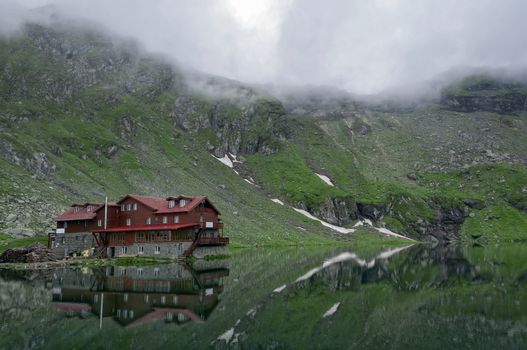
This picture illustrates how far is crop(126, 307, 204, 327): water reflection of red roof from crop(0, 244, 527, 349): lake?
0.24ft

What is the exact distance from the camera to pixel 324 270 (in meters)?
62.8

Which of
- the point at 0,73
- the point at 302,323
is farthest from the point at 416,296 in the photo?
the point at 0,73

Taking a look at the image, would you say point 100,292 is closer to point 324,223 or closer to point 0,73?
point 324,223

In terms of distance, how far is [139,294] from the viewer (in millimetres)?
41500

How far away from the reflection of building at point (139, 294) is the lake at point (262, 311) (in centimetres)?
9

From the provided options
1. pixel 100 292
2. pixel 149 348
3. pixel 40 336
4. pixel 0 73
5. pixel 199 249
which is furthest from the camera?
pixel 0 73

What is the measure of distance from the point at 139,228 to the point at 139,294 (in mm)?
46711

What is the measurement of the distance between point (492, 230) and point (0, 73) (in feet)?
623

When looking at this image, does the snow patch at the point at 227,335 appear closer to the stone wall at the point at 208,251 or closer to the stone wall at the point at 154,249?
the stone wall at the point at 154,249

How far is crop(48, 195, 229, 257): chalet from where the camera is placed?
85312mm

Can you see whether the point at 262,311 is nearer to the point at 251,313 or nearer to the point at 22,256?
the point at 251,313

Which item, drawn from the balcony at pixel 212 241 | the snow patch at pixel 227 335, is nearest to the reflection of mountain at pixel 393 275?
the snow patch at pixel 227 335

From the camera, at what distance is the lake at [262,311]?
2652 centimetres

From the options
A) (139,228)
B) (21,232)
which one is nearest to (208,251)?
(139,228)
